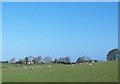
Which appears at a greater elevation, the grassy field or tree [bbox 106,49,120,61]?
tree [bbox 106,49,120,61]

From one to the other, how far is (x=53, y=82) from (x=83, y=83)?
3378 millimetres

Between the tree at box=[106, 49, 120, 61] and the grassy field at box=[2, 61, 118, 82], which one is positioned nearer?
the grassy field at box=[2, 61, 118, 82]

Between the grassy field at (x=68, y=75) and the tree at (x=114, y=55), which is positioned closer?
the grassy field at (x=68, y=75)

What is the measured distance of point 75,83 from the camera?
2944 cm

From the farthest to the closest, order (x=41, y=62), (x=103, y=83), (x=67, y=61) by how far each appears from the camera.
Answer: (x=41, y=62), (x=67, y=61), (x=103, y=83)

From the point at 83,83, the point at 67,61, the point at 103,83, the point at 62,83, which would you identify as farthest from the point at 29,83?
the point at 67,61

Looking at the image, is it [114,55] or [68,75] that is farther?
[114,55]

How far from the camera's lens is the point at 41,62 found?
7250cm

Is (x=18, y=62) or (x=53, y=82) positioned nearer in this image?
(x=53, y=82)

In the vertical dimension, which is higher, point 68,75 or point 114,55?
point 114,55

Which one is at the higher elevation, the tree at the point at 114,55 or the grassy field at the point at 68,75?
the tree at the point at 114,55

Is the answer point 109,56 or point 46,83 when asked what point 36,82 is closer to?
point 46,83

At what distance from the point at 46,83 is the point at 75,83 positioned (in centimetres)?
286

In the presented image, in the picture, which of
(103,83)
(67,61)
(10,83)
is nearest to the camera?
(103,83)
